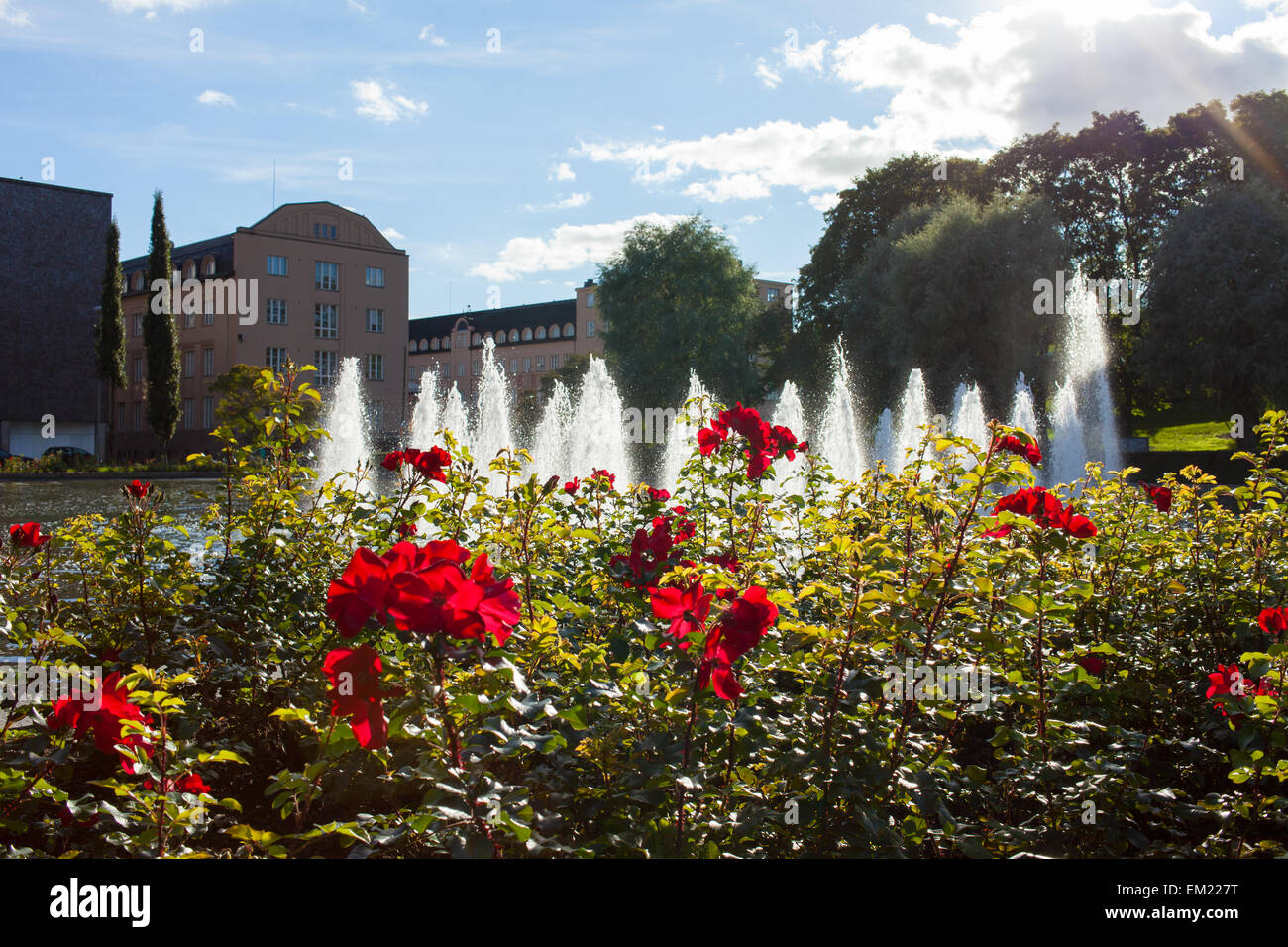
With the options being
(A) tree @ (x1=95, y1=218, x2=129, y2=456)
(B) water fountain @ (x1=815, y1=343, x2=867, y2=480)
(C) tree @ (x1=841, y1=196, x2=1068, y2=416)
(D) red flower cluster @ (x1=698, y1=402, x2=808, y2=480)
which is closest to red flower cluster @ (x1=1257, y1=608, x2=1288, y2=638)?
(D) red flower cluster @ (x1=698, y1=402, x2=808, y2=480)

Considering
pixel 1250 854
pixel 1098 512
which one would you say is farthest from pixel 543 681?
pixel 1098 512

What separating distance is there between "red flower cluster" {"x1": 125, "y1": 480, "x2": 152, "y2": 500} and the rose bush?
76mm

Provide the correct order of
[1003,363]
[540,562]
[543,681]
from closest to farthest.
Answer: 1. [543,681]
2. [540,562]
3. [1003,363]

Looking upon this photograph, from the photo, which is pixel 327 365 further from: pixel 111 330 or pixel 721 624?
pixel 721 624

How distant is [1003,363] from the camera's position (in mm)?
32656

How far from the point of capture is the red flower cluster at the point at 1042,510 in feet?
9.76

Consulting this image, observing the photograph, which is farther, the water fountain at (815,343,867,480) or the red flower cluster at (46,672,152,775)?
the water fountain at (815,343,867,480)

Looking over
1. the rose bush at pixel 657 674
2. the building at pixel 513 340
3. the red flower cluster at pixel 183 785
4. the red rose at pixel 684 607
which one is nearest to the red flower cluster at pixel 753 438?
the rose bush at pixel 657 674

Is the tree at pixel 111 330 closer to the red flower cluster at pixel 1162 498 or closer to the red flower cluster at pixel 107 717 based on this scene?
the red flower cluster at pixel 1162 498

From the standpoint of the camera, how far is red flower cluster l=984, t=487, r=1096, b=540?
9.76ft

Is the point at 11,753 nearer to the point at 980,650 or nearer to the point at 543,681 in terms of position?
the point at 543,681

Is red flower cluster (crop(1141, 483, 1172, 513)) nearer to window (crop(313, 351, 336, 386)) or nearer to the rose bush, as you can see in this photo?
the rose bush
